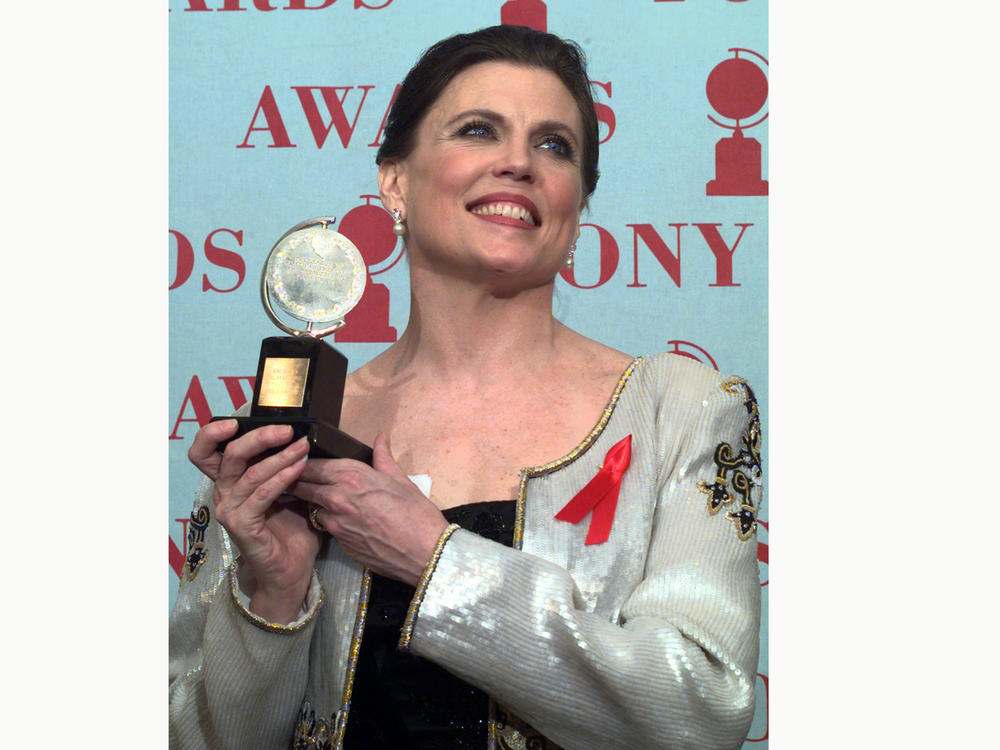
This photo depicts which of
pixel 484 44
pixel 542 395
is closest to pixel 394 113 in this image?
pixel 484 44

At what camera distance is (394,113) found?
92.3 inches

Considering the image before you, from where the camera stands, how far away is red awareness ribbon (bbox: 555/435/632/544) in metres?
1.91

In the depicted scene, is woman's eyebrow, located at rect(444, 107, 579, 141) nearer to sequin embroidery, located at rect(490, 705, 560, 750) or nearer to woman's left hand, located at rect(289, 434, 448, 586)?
woman's left hand, located at rect(289, 434, 448, 586)

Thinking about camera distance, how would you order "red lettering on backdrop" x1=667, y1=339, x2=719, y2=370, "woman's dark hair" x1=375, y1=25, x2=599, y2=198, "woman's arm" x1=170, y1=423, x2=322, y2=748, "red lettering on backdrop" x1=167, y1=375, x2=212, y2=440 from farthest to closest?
1. "red lettering on backdrop" x1=167, y1=375, x2=212, y2=440
2. "red lettering on backdrop" x1=667, y1=339, x2=719, y2=370
3. "woman's dark hair" x1=375, y1=25, x2=599, y2=198
4. "woman's arm" x1=170, y1=423, x2=322, y2=748

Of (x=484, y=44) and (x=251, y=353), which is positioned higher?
(x=484, y=44)

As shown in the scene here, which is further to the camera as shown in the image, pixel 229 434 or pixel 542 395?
pixel 542 395

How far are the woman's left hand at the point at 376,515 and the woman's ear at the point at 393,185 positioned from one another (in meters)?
0.64

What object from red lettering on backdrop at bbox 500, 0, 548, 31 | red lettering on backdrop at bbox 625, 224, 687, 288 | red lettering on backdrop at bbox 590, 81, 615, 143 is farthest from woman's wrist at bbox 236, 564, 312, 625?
red lettering on backdrop at bbox 500, 0, 548, 31

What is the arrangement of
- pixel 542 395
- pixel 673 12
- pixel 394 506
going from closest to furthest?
pixel 394 506
pixel 542 395
pixel 673 12

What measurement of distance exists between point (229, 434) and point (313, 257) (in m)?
0.33

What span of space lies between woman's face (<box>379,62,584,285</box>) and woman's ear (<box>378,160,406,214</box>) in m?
0.04

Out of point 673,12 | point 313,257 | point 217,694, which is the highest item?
point 673,12

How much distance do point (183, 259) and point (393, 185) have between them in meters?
0.69

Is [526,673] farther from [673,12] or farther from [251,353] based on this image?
[673,12]
